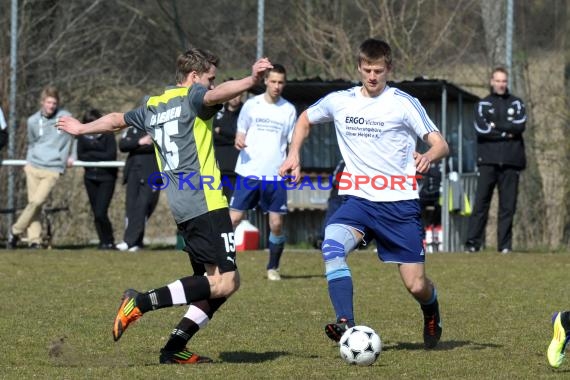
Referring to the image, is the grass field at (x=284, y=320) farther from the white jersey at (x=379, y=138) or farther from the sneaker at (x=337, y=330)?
the white jersey at (x=379, y=138)

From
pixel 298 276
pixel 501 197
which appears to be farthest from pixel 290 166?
pixel 501 197

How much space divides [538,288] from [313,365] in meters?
4.78

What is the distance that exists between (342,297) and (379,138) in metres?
1.04

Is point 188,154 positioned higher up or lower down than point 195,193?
higher up

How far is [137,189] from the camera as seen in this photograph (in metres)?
15.2

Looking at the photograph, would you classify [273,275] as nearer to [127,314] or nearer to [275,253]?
[275,253]

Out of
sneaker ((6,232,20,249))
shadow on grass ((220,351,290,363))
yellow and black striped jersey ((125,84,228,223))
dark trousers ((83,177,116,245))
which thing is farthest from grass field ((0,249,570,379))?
dark trousers ((83,177,116,245))

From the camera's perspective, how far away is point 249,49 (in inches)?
694

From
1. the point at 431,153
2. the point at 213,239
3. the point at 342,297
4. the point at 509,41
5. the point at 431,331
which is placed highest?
the point at 509,41

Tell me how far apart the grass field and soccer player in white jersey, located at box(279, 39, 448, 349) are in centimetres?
57

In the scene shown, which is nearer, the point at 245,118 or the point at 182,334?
the point at 182,334

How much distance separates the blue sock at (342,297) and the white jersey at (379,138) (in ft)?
1.91

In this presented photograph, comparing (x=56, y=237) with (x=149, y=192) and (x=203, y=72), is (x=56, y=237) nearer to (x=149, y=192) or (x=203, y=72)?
(x=149, y=192)

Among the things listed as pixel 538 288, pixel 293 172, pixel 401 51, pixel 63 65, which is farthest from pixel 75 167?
pixel 293 172
